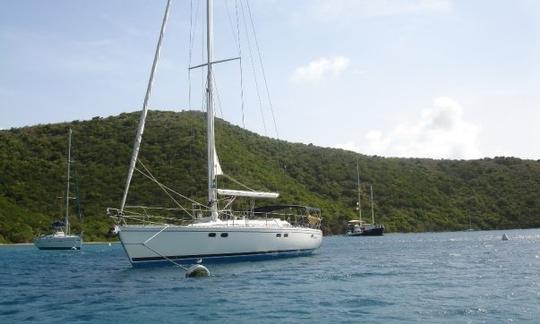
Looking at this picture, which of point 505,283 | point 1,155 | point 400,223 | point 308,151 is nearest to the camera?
point 505,283

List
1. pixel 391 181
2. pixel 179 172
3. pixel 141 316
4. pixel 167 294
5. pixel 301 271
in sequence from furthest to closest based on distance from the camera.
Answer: pixel 391 181, pixel 179 172, pixel 301 271, pixel 167 294, pixel 141 316

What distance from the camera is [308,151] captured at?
12169cm

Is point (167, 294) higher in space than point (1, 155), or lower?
lower

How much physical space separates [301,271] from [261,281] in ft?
15.9

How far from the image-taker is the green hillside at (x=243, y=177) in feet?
233

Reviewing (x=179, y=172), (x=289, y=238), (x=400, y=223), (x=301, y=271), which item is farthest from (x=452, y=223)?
(x=301, y=271)

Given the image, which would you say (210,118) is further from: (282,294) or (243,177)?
(243,177)

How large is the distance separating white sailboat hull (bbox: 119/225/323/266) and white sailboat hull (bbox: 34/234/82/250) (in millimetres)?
26709

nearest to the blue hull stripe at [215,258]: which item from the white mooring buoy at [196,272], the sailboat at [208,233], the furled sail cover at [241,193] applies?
the sailboat at [208,233]

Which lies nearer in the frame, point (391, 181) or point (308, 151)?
point (391, 181)

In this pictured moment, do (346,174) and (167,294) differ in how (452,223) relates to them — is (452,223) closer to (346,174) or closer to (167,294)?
(346,174)

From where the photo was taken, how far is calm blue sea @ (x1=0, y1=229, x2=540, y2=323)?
1627 cm

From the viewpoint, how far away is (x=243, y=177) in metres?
78.7

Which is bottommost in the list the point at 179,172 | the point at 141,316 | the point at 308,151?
the point at 141,316
